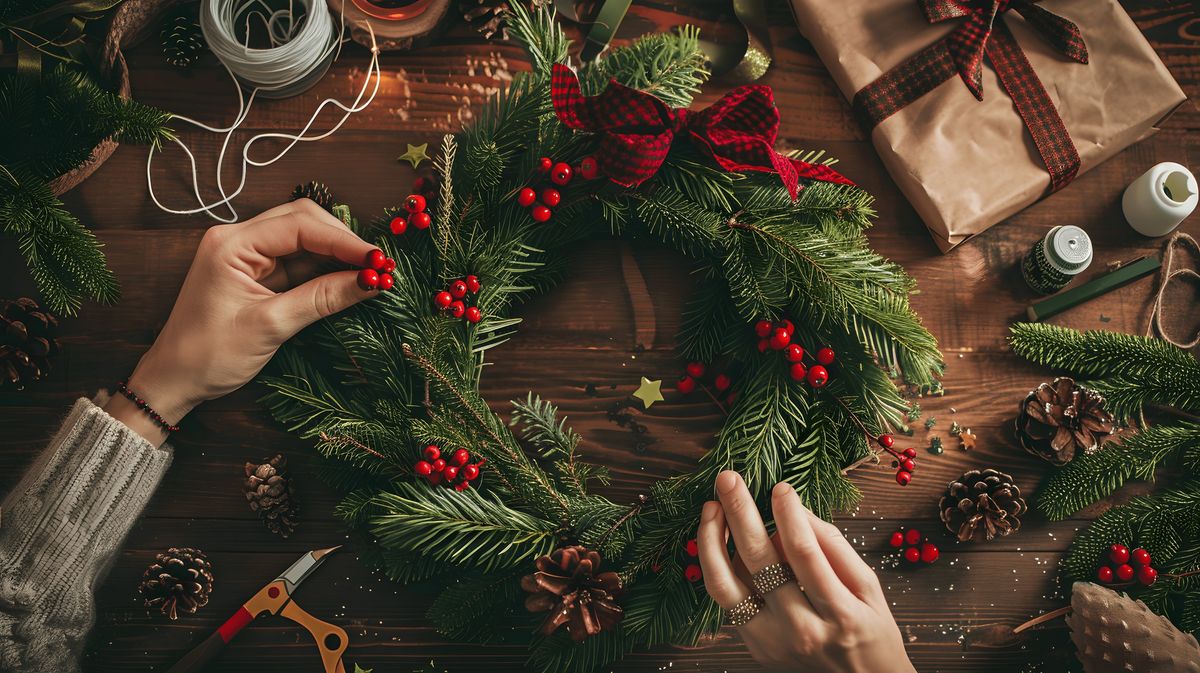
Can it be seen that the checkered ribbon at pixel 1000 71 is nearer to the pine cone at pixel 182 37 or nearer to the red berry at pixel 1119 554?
the red berry at pixel 1119 554

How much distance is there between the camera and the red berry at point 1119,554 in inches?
46.8

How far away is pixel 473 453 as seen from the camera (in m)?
1.08

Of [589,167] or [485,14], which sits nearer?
[589,167]

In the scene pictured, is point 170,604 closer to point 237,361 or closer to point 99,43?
point 237,361

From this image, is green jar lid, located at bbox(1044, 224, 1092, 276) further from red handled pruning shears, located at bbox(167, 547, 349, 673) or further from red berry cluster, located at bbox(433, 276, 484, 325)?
red handled pruning shears, located at bbox(167, 547, 349, 673)

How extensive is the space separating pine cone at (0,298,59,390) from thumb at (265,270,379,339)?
43cm

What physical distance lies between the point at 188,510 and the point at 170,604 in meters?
0.15

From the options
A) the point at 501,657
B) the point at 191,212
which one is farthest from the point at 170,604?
the point at 191,212

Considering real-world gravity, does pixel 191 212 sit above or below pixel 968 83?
below

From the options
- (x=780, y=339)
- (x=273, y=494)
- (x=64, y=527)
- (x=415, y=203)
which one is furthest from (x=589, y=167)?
(x=64, y=527)

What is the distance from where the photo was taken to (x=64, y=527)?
1100 millimetres

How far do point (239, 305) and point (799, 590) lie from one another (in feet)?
2.94

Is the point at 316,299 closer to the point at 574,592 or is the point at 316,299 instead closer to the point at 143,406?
the point at 143,406

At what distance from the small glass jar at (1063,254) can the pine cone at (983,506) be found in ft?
1.12
